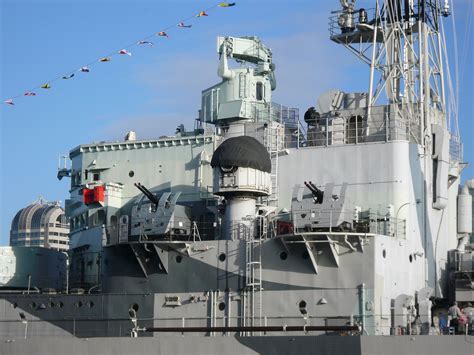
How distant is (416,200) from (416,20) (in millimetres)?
6644

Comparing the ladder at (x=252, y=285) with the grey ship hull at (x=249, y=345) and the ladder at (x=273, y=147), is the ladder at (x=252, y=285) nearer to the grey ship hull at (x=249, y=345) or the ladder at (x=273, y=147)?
the grey ship hull at (x=249, y=345)

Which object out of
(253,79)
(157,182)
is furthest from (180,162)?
(253,79)

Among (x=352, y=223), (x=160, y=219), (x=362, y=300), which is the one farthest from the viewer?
(x=160, y=219)

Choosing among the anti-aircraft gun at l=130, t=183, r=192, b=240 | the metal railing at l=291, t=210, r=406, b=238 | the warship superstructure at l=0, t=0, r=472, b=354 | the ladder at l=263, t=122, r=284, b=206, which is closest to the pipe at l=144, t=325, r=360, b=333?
the warship superstructure at l=0, t=0, r=472, b=354

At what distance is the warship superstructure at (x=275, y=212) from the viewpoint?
2831 cm

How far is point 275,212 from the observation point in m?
31.5

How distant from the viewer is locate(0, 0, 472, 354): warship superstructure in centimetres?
2831

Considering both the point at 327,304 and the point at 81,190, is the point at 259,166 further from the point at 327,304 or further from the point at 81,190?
the point at 81,190

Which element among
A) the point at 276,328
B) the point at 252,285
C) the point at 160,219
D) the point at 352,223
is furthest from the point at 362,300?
the point at 160,219

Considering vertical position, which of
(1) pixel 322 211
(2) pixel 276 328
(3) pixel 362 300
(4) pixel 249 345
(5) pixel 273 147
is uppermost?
(5) pixel 273 147

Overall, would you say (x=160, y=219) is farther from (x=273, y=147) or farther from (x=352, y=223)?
(x=352, y=223)

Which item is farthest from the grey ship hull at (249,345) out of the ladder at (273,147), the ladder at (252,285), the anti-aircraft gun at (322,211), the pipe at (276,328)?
the ladder at (273,147)

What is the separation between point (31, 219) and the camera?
108m

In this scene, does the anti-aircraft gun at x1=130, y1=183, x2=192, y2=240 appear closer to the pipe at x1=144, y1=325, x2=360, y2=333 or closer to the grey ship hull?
the pipe at x1=144, y1=325, x2=360, y2=333
